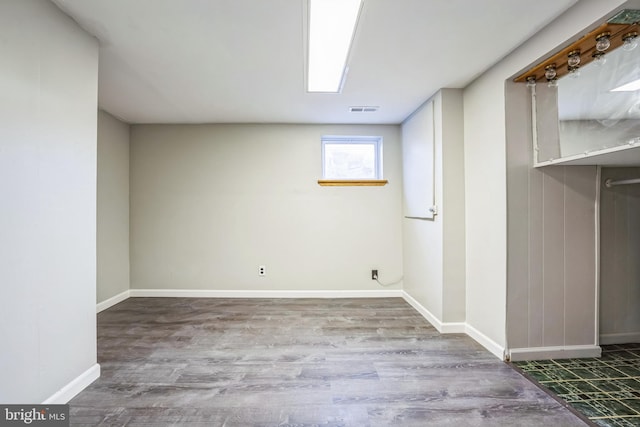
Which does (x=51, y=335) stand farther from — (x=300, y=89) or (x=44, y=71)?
(x=300, y=89)

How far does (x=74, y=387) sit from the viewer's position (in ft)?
5.39

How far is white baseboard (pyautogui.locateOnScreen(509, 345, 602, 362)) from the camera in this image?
2.06m

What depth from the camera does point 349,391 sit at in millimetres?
1725

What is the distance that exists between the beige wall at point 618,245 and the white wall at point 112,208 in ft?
15.5

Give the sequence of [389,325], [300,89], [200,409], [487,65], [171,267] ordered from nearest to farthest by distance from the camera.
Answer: [200,409] → [487,65] → [300,89] → [389,325] → [171,267]

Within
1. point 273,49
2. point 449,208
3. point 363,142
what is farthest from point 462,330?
point 273,49

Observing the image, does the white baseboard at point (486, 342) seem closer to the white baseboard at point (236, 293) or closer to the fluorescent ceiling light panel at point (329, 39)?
the white baseboard at point (236, 293)

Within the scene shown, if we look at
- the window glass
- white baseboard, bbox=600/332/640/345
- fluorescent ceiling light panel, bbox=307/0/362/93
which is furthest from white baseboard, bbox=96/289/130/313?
white baseboard, bbox=600/332/640/345

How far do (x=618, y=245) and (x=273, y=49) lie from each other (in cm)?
303

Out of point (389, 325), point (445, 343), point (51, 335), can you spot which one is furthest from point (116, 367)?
point (445, 343)

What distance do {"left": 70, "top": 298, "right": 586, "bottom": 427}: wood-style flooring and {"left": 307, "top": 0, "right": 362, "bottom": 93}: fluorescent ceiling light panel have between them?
2.19m

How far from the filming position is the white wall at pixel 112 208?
10.3 ft

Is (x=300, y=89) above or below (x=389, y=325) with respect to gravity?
above

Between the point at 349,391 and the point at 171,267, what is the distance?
9.33 ft
